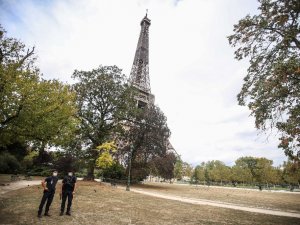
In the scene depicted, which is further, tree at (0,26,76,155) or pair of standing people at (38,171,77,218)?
tree at (0,26,76,155)

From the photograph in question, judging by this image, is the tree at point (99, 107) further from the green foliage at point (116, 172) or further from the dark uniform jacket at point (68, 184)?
the dark uniform jacket at point (68, 184)

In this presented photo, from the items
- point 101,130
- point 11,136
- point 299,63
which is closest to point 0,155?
point 101,130

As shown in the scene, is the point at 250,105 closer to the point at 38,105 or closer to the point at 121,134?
the point at 38,105

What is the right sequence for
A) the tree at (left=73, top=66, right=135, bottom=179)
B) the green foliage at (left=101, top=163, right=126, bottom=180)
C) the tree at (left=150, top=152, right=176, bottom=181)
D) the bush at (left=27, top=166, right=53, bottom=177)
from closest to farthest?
the tree at (left=73, top=66, right=135, bottom=179) < the tree at (left=150, top=152, right=176, bottom=181) < the bush at (left=27, top=166, right=53, bottom=177) < the green foliage at (left=101, top=163, right=126, bottom=180)

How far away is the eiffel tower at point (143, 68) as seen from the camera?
57400mm

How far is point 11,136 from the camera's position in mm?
15383

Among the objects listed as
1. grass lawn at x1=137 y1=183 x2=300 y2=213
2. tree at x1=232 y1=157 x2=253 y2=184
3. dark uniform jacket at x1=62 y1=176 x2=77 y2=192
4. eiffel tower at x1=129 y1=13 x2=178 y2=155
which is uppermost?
eiffel tower at x1=129 y1=13 x2=178 y2=155

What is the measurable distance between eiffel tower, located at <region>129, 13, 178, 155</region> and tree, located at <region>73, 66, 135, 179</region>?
84.0 ft

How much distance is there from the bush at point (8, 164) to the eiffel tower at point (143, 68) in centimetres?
2916

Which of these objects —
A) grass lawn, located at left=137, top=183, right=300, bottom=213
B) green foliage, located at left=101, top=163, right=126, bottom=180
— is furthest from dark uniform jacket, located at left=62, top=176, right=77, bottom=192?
green foliage, located at left=101, top=163, right=126, bottom=180

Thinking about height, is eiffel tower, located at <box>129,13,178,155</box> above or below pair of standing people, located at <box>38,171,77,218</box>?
above

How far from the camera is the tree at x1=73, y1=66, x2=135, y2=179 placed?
91.0ft

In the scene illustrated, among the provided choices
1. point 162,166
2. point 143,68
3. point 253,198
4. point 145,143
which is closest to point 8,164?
point 145,143

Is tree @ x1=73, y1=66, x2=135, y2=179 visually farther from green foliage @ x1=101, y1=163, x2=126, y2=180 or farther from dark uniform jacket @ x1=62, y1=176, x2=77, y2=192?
dark uniform jacket @ x1=62, y1=176, x2=77, y2=192
